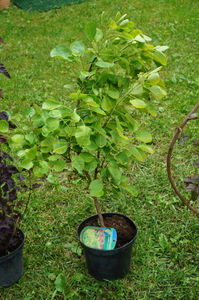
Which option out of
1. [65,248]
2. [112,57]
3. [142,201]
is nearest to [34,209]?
[65,248]

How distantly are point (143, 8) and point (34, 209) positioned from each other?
5.79 meters

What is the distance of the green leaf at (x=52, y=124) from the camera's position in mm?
1644

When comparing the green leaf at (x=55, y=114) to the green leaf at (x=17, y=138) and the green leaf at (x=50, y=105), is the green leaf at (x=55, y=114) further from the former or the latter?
the green leaf at (x=17, y=138)

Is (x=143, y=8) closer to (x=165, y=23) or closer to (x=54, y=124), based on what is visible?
(x=165, y=23)

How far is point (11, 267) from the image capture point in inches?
84.1

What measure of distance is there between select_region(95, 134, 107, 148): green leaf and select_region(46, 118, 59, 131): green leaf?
237mm

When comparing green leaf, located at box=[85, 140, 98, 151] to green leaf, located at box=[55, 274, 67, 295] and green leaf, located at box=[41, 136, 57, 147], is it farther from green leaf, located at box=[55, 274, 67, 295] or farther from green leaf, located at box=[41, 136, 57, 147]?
green leaf, located at box=[55, 274, 67, 295]

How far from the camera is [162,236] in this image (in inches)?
→ 96.9

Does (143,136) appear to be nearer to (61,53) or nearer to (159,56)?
(159,56)

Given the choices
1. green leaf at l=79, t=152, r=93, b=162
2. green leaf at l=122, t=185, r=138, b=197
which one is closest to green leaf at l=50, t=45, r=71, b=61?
green leaf at l=79, t=152, r=93, b=162

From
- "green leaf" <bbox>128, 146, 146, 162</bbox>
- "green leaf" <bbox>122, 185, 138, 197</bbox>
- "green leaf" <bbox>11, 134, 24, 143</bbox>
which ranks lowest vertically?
"green leaf" <bbox>122, 185, 138, 197</bbox>

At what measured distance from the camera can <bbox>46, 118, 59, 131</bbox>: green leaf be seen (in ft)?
5.39

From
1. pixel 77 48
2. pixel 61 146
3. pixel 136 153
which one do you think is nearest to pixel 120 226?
pixel 136 153

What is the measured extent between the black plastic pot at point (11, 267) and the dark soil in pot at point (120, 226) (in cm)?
46
